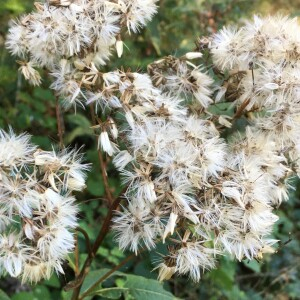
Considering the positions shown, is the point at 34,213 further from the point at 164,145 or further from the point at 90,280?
the point at 90,280

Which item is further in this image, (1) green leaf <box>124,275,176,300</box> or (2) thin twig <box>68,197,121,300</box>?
(1) green leaf <box>124,275,176,300</box>

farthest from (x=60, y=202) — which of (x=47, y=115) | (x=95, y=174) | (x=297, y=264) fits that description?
(x=297, y=264)

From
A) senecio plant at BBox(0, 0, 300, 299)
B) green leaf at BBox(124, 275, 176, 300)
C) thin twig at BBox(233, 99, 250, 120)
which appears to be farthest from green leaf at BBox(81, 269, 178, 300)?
thin twig at BBox(233, 99, 250, 120)

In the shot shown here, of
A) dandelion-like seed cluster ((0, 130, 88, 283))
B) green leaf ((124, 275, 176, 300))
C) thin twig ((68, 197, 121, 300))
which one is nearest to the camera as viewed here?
dandelion-like seed cluster ((0, 130, 88, 283))

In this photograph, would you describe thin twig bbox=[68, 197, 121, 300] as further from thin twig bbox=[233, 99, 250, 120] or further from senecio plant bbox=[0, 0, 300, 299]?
thin twig bbox=[233, 99, 250, 120]

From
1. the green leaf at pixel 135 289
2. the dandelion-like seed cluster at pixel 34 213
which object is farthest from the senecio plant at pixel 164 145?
the green leaf at pixel 135 289

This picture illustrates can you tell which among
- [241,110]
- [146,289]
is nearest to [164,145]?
[241,110]

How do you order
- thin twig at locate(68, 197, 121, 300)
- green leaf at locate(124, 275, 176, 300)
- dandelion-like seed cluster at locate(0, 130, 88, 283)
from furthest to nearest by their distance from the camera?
green leaf at locate(124, 275, 176, 300) → thin twig at locate(68, 197, 121, 300) → dandelion-like seed cluster at locate(0, 130, 88, 283)

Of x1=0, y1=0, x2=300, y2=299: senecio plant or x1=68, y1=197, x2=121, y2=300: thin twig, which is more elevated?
x1=0, y1=0, x2=300, y2=299: senecio plant

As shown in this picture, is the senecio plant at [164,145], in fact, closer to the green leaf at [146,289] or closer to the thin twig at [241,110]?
the thin twig at [241,110]
